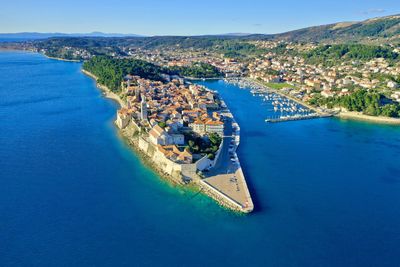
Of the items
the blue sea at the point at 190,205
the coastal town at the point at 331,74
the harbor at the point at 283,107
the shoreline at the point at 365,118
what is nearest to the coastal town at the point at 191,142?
the blue sea at the point at 190,205

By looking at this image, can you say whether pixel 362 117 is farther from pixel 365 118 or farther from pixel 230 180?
pixel 230 180

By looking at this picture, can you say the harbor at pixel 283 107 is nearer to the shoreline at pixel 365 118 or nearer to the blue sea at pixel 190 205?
the shoreline at pixel 365 118

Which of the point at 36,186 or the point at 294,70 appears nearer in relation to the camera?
the point at 36,186

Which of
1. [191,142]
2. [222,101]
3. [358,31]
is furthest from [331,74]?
[358,31]

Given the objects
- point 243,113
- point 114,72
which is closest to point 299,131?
point 243,113

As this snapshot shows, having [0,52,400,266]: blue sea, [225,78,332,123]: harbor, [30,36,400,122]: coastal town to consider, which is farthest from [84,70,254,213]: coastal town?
[30,36,400,122]: coastal town

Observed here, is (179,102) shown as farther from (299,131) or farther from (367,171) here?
(367,171)
